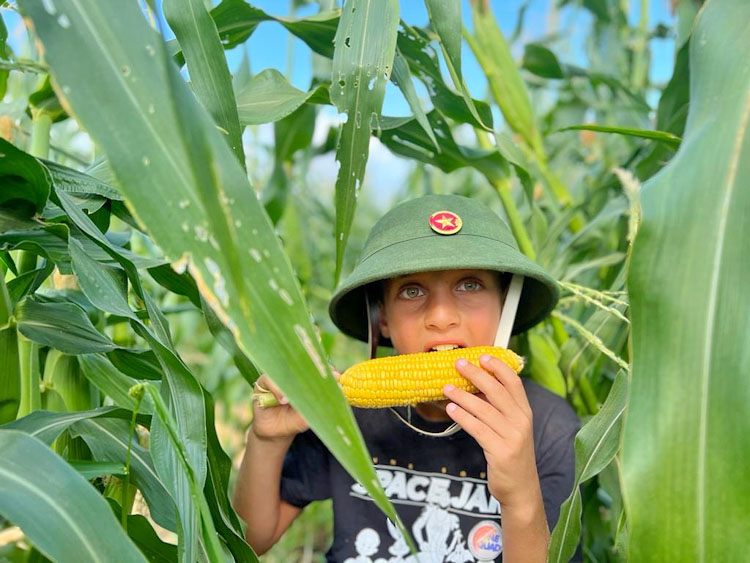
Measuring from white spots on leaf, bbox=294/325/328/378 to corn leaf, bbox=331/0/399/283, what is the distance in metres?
0.46

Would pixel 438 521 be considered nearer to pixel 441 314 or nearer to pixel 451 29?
pixel 441 314

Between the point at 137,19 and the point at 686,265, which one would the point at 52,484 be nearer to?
the point at 137,19

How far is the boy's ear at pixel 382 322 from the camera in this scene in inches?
53.3

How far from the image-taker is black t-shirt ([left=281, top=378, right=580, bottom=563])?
3.94 ft

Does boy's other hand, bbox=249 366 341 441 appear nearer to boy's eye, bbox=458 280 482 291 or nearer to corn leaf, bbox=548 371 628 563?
boy's eye, bbox=458 280 482 291

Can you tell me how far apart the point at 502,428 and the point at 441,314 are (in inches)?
9.9

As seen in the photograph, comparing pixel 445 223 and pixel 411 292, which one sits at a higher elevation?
pixel 445 223

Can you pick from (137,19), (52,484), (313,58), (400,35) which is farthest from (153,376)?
(313,58)

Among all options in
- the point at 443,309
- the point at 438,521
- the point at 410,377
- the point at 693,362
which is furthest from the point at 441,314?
the point at 693,362

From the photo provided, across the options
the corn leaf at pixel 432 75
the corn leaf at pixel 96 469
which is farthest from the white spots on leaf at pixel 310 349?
the corn leaf at pixel 432 75

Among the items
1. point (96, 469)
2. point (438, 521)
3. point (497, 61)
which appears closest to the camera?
point (96, 469)

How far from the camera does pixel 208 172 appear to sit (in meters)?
0.56

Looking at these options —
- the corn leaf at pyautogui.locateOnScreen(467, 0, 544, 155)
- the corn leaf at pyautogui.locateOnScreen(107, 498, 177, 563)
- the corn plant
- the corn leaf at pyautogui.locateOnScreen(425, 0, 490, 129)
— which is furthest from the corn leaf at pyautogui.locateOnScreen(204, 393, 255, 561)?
the corn leaf at pyautogui.locateOnScreen(467, 0, 544, 155)

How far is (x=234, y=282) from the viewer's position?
543 mm
